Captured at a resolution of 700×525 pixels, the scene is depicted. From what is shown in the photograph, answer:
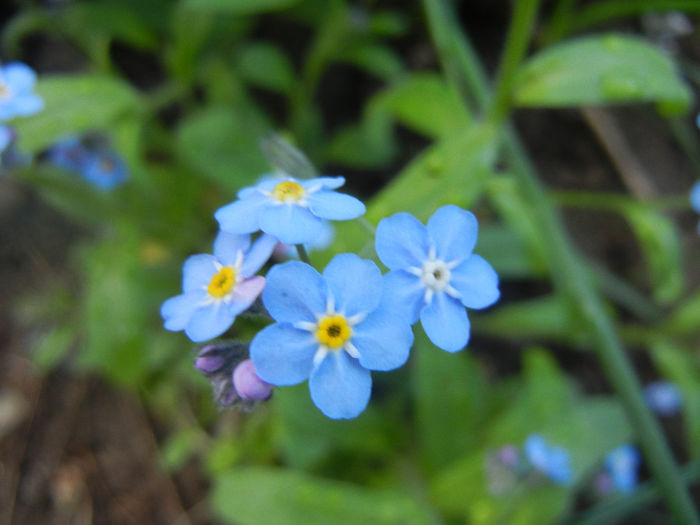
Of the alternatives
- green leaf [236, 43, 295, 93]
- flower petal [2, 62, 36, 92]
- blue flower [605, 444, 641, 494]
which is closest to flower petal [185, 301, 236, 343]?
flower petal [2, 62, 36, 92]

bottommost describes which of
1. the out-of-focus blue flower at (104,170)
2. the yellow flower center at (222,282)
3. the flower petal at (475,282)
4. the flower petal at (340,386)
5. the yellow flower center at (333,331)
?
the out-of-focus blue flower at (104,170)

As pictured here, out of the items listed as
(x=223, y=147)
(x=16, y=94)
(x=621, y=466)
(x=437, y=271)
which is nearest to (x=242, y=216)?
(x=437, y=271)

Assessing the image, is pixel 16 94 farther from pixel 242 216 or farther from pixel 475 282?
pixel 475 282

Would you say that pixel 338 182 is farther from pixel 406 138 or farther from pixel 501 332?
pixel 406 138

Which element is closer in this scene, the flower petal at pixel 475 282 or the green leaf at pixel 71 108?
the flower petal at pixel 475 282

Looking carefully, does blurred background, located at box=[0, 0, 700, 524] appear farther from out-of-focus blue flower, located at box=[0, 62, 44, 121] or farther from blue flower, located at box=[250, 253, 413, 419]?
blue flower, located at box=[250, 253, 413, 419]

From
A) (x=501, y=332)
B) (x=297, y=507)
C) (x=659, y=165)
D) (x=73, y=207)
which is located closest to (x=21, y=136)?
(x=73, y=207)

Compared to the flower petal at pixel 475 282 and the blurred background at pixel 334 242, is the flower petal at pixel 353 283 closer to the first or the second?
the flower petal at pixel 475 282

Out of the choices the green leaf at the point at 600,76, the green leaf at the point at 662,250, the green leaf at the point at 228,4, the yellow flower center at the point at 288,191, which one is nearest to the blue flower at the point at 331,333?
the yellow flower center at the point at 288,191
